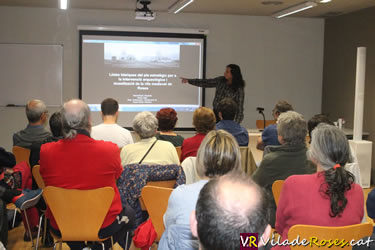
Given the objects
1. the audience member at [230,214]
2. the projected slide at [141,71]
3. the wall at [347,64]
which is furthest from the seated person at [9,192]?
the wall at [347,64]

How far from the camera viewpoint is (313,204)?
7.13 ft

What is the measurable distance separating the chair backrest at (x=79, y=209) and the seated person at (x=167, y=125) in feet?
4.98

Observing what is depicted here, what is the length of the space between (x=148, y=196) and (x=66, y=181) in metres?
0.54

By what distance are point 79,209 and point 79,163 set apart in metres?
0.29

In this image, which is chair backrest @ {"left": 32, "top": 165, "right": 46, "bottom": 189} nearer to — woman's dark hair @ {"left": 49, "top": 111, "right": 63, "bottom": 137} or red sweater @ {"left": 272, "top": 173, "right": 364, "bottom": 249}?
woman's dark hair @ {"left": 49, "top": 111, "right": 63, "bottom": 137}

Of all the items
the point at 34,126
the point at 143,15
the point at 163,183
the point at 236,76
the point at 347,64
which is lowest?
Answer: the point at 163,183

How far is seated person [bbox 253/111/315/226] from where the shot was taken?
3.02 meters

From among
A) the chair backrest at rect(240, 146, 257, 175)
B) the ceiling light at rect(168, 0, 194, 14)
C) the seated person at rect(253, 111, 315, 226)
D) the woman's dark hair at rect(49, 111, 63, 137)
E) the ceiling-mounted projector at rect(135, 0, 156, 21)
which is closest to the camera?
the seated person at rect(253, 111, 315, 226)

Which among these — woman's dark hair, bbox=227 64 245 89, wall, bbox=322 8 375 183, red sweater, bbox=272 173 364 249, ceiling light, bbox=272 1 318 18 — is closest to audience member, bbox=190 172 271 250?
red sweater, bbox=272 173 364 249

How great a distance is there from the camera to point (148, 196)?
2707mm

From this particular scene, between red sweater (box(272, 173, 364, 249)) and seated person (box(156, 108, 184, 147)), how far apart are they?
6.82 feet

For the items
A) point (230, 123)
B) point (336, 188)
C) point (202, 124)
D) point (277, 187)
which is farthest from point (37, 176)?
point (336, 188)

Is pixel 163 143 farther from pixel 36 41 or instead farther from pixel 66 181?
pixel 36 41

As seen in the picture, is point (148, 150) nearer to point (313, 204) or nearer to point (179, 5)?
point (313, 204)
